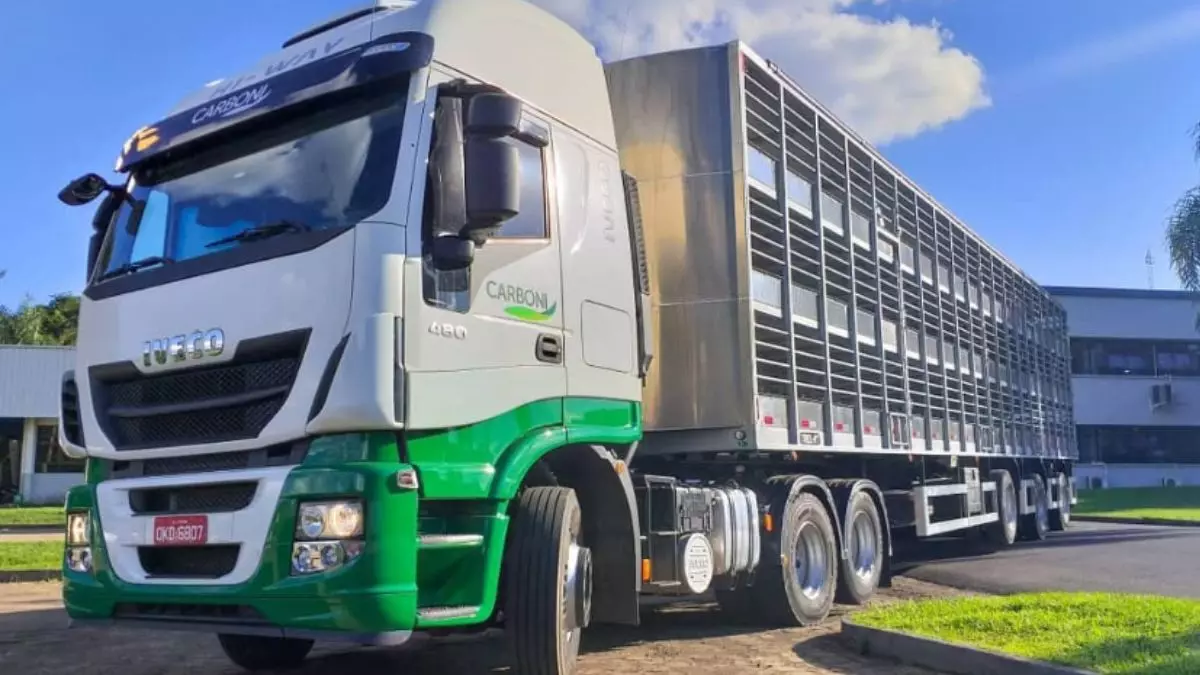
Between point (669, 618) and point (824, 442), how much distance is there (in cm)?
204

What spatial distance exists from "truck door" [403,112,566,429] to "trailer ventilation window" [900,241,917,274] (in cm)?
695

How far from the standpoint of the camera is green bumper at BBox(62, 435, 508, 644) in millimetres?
4609

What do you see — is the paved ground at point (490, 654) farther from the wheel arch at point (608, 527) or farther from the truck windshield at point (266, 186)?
the truck windshield at point (266, 186)

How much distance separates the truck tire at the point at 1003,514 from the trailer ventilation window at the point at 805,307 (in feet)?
25.6

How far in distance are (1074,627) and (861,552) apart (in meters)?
3.23

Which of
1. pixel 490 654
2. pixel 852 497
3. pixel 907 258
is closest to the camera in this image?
pixel 490 654

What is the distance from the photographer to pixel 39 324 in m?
44.4

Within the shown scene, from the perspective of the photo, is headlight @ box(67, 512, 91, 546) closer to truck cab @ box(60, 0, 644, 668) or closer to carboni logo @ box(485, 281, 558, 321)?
truck cab @ box(60, 0, 644, 668)

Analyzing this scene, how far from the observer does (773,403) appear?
8.31m

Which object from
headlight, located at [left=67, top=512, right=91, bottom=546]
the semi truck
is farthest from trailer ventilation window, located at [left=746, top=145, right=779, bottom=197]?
headlight, located at [left=67, top=512, right=91, bottom=546]

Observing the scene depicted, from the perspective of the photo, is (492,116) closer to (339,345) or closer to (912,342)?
(339,345)

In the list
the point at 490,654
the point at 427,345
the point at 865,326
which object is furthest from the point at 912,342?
the point at 427,345

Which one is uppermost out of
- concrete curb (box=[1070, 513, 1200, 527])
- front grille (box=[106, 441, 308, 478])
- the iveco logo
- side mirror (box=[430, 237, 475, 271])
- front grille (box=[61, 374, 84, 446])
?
side mirror (box=[430, 237, 475, 271])

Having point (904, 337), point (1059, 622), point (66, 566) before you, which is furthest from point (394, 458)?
point (904, 337)
